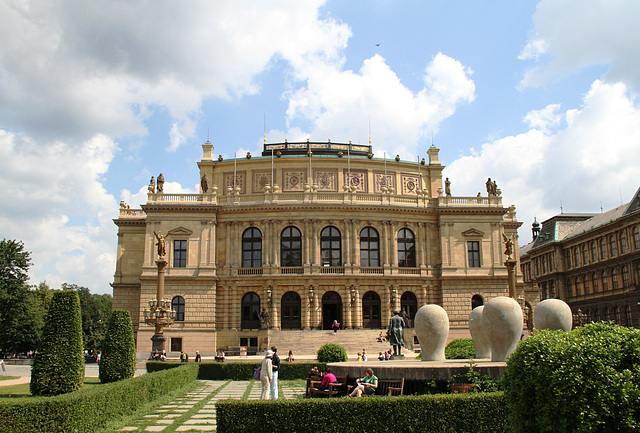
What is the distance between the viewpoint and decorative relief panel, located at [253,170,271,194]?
58.6 meters

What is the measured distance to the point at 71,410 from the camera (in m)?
13.9

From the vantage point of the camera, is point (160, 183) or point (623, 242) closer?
point (160, 183)

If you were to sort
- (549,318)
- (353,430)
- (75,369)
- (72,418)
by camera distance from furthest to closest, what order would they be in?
(549,318) → (75,369) → (72,418) → (353,430)

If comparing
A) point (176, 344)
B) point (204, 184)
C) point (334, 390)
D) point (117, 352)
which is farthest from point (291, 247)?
point (334, 390)

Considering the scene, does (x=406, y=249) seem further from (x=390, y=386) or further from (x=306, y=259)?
(x=390, y=386)

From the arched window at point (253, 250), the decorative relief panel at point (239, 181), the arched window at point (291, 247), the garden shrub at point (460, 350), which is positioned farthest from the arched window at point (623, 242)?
the decorative relief panel at point (239, 181)

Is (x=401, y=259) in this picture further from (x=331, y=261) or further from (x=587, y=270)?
(x=587, y=270)

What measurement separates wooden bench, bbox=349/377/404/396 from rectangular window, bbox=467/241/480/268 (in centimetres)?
3983

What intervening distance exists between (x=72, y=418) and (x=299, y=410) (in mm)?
5796

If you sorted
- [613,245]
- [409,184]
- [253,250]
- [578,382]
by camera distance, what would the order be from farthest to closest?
[613,245]
[409,184]
[253,250]
[578,382]

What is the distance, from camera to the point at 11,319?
5725cm

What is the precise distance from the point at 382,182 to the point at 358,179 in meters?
2.69

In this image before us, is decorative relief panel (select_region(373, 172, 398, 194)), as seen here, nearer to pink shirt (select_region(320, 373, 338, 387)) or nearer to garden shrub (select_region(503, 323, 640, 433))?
pink shirt (select_region(320, 373, 338, 387))

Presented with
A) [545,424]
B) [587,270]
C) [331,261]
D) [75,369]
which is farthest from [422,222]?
[545,424]
